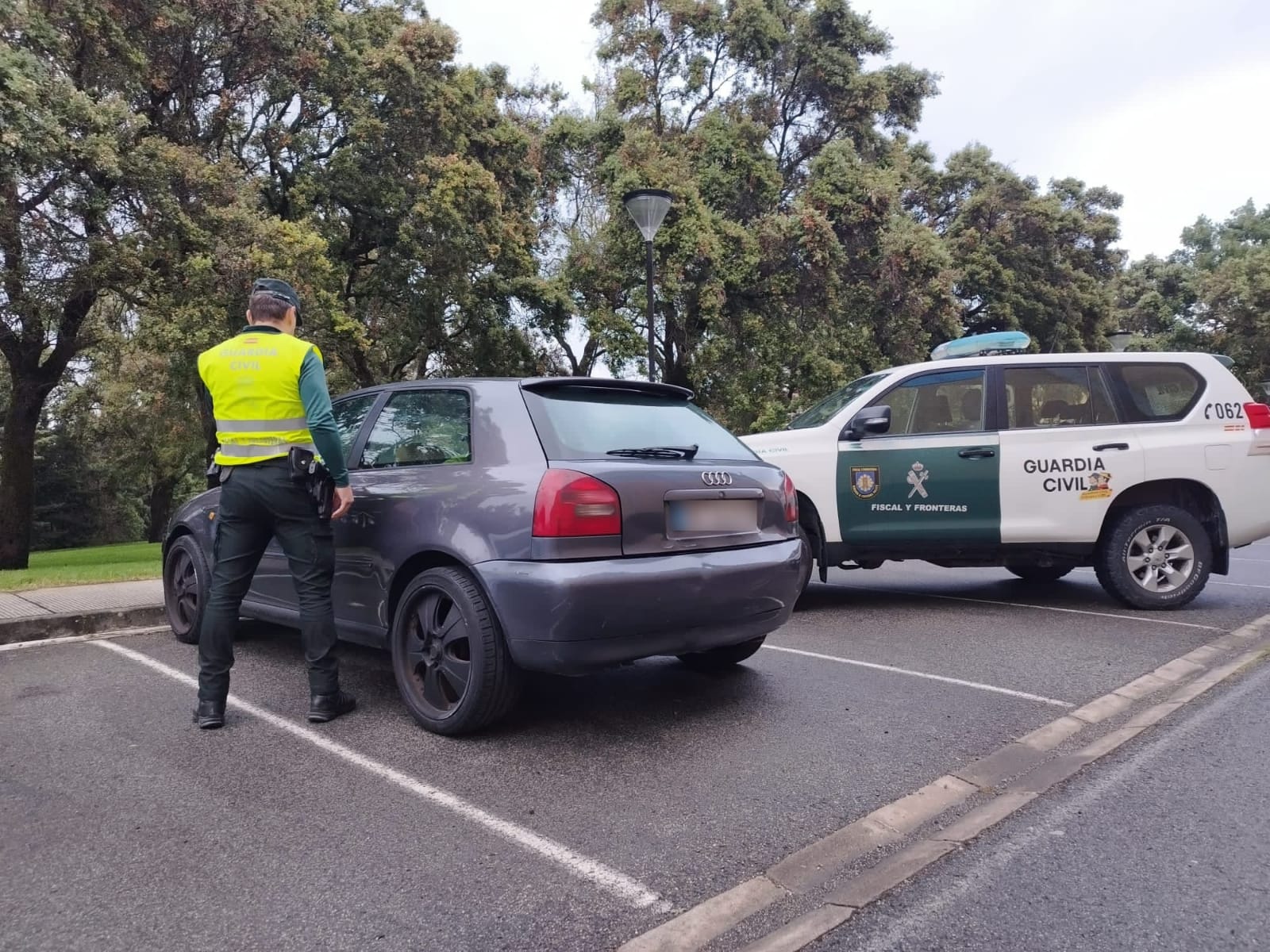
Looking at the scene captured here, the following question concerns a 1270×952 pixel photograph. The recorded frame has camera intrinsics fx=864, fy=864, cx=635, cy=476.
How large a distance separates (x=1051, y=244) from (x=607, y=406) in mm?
26948

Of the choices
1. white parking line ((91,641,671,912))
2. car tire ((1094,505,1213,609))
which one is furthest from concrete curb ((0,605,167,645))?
car tire ((1094,505,1213,609))

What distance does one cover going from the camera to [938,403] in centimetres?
671

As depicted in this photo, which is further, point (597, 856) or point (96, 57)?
point (96, 57)

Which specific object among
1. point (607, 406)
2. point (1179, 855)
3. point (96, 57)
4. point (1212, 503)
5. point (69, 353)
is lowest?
point (1179, 855)

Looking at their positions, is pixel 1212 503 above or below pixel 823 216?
below

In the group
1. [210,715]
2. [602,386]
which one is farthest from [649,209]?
[210,715]

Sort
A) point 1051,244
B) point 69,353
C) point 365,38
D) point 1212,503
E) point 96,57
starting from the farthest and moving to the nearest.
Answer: point 1051,244, point 365,38, point 69,353, point 96,57, point 1212,503

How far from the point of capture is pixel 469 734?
12.1ft

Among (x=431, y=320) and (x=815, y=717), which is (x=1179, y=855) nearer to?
(x=815, y=717)

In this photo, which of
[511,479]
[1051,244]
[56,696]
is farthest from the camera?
[1051,244]

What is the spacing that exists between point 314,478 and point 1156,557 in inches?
232

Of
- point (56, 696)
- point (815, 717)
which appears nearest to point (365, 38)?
point (56, 696)

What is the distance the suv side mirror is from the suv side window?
1.00m

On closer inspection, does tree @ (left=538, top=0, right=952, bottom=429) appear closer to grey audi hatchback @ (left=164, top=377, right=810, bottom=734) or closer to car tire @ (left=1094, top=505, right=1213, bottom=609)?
car tire @ (left=1094, top=505, right=1213, bottom=609)
